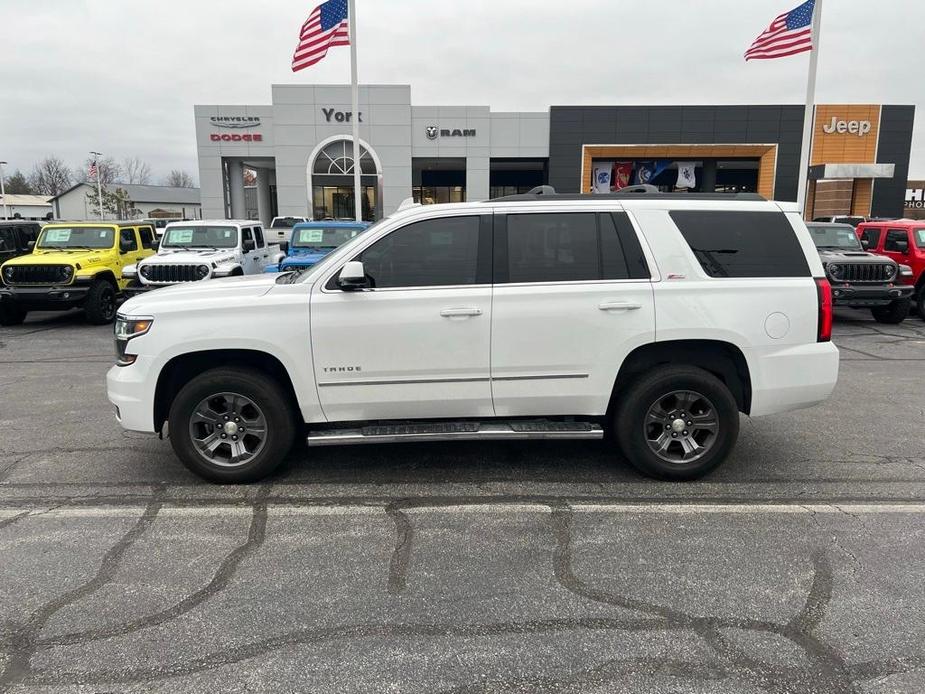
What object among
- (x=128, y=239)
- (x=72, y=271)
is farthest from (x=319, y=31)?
(x=72, y=271)

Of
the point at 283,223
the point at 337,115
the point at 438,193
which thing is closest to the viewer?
the point at 283,223

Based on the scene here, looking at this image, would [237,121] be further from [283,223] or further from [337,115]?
[283,223]

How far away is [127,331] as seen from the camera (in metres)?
4.47

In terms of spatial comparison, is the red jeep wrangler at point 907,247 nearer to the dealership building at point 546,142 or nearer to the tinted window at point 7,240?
the dealership building at point 546,142

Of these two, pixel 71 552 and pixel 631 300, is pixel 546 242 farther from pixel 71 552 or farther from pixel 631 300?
pixel 71 552

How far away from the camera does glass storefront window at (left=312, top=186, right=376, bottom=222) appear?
32438 mm

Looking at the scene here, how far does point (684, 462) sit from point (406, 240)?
252 cm

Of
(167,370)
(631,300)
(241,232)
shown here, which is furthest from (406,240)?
(241,232)

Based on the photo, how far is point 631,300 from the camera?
443 cm

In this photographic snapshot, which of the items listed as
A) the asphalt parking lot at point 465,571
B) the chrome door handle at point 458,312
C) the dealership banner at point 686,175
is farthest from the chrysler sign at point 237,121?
the chrome door handle at point 458,312

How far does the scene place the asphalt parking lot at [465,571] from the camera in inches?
107

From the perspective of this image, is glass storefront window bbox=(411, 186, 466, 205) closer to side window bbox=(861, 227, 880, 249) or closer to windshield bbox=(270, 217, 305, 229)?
windshield bbox=(270, 217, 305, 229)

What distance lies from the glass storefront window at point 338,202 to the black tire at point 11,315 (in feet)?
65.9

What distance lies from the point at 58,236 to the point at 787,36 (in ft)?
56.0
